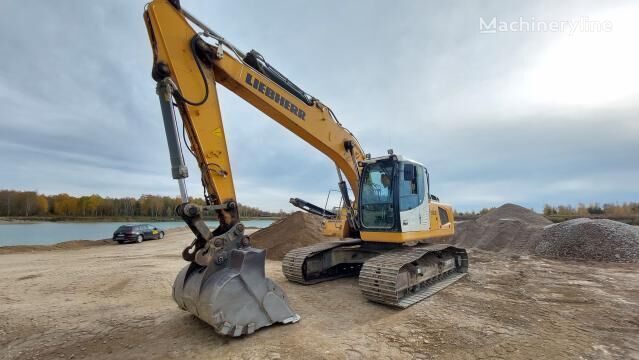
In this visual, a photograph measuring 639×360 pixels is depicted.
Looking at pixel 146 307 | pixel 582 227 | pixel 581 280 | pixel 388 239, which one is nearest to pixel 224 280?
pixel 146 307

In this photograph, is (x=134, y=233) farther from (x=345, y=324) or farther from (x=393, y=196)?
(x=345, y=324)

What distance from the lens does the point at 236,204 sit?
4.65 metres

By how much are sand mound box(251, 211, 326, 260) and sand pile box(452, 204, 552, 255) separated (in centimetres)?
774

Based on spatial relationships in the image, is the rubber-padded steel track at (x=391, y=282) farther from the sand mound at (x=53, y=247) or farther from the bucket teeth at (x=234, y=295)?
the sand mound at (x=53, y=247)

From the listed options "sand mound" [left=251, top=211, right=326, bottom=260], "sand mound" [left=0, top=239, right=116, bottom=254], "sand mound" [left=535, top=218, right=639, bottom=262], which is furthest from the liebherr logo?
"sand mound" [left=0, top=239, right=116, bottom=254]

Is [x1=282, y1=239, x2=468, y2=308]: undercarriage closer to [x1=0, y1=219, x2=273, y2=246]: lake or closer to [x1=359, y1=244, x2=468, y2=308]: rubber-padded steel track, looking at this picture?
[x1=359, y1=244, x2=468, y2=308]: rubber-padded steel track

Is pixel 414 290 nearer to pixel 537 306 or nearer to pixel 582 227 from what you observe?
pixel 537 306

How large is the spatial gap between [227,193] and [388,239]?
346 centimetres

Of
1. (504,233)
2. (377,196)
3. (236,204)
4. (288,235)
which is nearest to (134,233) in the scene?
(288,235)

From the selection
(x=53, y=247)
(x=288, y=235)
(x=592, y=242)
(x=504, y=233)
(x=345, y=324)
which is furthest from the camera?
(x=53, y=247)

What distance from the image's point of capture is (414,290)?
6.27 meters

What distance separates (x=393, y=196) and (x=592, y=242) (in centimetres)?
1009

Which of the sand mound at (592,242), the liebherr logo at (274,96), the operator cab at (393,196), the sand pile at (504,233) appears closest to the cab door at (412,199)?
the operator cab at (393,196)

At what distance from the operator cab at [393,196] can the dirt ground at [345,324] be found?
4.85 feet
